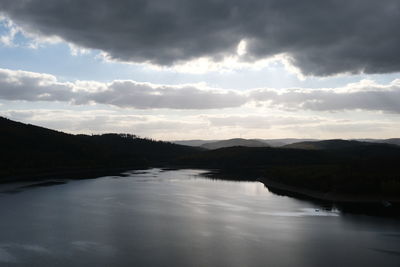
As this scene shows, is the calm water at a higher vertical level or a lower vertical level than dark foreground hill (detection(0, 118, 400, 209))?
lower

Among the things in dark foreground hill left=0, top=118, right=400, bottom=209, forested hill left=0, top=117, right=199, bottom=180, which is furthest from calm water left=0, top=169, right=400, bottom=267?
forested hill left=0, top=117, right=199, bottom=180

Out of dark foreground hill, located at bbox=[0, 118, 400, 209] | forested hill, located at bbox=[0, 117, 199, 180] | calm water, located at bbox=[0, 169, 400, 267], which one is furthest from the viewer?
forested hill, located at bbox=[0, 117, 199, 180]

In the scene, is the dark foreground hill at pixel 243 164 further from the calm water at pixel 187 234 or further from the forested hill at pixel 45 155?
the calm water at pixel 187 234

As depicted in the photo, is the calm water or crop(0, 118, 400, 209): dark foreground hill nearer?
the calm water

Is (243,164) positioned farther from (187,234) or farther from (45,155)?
(187,234)

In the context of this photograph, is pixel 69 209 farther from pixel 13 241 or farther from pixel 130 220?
pixel 13 241

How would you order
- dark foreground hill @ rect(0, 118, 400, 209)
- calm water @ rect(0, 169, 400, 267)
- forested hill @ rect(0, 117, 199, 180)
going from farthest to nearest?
forested hill @ rect(0, 117, 199, 180) < dark foreground hill @ rect(0, 118, 400, 209) < calm water @ rect(0, 169, 400, 267)

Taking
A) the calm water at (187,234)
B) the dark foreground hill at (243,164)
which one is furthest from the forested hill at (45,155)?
the calm water at (187,234)

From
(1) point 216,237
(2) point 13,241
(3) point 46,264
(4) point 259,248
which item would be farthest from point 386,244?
(2) point 13,241

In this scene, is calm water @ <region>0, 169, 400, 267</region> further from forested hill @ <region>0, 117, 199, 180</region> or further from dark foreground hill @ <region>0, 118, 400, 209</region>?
forested hill @ <region>0, 117, 199, 180</region>
